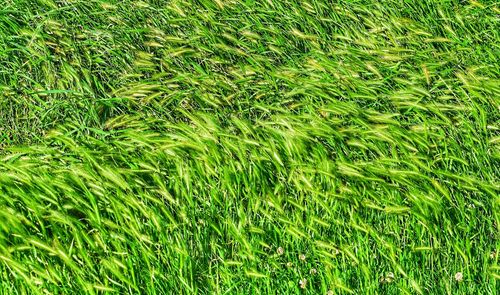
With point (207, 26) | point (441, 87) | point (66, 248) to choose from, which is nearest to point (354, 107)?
point (441, 87)

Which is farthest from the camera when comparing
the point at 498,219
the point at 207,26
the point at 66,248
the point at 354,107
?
the point at 207,26

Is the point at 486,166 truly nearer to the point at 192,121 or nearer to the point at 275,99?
the point at 275,99

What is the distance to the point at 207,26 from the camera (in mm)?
4090

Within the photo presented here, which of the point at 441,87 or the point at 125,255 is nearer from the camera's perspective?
the point at 125,255

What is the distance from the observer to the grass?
2.98m

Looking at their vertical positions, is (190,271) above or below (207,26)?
below

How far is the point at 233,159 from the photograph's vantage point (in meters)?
3.25

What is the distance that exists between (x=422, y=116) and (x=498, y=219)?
1.77 ft

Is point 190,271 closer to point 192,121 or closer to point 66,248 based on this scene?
point 66,248

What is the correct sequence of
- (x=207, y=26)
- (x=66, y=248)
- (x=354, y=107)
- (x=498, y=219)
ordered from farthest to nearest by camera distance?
(x=207, y=26)
(x=354, y=107)
(x=498, y=219)
(x=66, y=248)

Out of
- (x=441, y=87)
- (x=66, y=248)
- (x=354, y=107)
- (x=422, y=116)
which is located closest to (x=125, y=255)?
(x=66, y=248)

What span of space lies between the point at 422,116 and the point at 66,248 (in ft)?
5.01

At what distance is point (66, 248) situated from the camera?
2.91 meters

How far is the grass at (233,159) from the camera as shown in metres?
2.98
